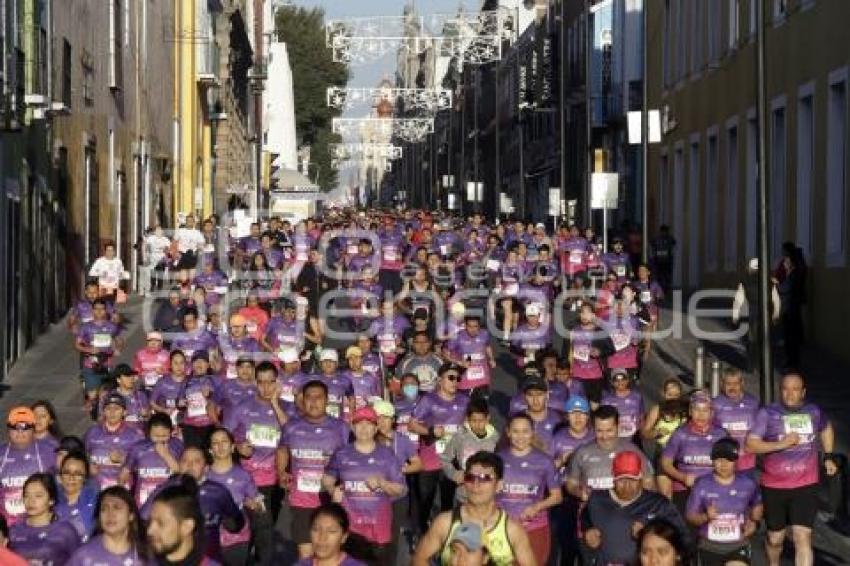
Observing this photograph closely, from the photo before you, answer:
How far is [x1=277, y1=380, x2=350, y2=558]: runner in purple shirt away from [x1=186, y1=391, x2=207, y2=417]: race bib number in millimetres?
3324

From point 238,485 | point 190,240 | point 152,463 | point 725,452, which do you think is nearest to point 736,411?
point 725,452

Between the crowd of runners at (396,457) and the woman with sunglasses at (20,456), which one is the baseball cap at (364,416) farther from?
the woman with sunglasses at (20,456)

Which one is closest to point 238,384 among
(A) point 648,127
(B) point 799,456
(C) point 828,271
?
(B) point 799,456

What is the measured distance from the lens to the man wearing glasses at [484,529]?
887 centimetres

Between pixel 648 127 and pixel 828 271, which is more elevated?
pixel 648 127

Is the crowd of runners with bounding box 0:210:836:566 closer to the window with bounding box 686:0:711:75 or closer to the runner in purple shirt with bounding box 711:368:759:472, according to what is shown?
the runner in purple shirt with bounding box 711:368:759:472

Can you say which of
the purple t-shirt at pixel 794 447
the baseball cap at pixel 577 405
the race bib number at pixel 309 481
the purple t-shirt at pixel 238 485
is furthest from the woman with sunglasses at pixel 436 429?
Result: the purple t-shirt at pixel 238 485

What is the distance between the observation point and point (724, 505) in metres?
11.9

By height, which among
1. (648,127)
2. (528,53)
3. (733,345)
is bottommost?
(733,345)

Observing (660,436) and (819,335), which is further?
(819,335)

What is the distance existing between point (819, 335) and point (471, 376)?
34.5 feet

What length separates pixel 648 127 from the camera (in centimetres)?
3569

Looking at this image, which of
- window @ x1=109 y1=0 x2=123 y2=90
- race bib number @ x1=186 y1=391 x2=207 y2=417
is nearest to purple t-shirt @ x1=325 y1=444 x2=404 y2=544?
race bib number @ x1=186 y1=391 x2=207 y2=417

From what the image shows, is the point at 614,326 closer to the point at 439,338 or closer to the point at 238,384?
the point at 439,338
